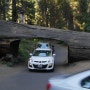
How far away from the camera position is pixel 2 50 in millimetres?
31562

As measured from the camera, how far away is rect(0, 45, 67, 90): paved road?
19.1 metres

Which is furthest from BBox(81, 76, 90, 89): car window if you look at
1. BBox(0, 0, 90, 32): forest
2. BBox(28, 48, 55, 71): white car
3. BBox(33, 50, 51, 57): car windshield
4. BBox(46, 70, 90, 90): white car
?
BBox(0, 0, 90, 32): forest

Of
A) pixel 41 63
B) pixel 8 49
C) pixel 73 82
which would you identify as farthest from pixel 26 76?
pixel 73 82

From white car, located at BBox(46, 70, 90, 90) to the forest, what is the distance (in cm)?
4825

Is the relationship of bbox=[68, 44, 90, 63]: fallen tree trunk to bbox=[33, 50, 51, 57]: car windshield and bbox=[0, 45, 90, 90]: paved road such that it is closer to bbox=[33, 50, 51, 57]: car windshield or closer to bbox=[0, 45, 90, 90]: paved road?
bbox=[0, 45, 90, 90]: paved road

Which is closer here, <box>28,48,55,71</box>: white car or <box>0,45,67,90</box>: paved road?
<box>0,45,67,90</box>: paved road

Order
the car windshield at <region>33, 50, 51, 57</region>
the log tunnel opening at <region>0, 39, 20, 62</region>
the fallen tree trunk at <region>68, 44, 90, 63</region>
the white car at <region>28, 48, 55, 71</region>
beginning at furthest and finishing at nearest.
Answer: the log tunnel opening at <region>0, 39, 20, 62</region>, the car windshield at <region>33, 50, 51, 57</region>, the fallen tree trunk at <region>68, 44, 90, 63</region>, the white car at <region>28, 48, 55, 71</region>

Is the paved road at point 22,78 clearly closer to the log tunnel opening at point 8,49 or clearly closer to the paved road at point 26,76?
the paved road at point 26,76

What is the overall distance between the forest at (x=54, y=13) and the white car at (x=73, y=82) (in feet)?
158

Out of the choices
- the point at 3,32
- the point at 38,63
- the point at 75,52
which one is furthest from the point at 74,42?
the point at 3,32

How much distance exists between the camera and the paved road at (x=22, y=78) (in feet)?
62.8

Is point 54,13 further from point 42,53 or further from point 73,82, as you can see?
point 73,82

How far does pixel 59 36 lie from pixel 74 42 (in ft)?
3.95

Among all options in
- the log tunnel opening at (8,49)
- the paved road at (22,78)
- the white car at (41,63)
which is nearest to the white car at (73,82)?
the paved road at (22,78)
